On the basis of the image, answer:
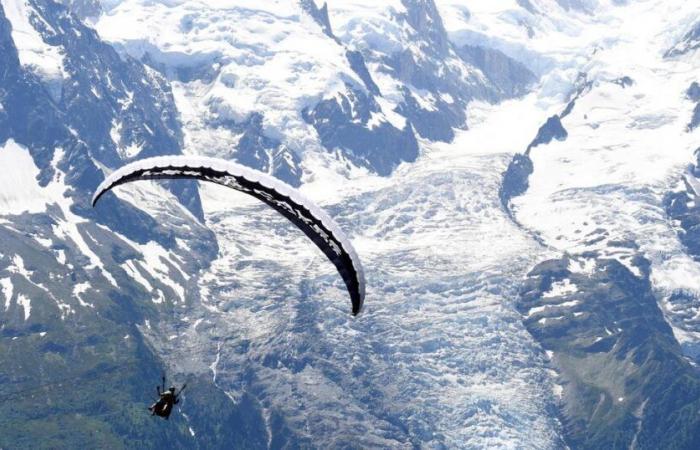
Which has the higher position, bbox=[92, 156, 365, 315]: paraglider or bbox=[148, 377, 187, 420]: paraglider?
bbox=[92, 156, 365, 315]: paraglider

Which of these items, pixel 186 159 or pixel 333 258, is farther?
pixel 333 258

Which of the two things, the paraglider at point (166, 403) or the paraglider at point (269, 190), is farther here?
the paraglider at point (269, 190)

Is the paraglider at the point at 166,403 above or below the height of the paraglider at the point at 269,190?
below

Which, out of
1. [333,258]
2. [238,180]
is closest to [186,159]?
[238,180]

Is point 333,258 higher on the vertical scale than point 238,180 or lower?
lower

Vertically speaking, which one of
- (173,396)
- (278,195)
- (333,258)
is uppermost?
(278,195)

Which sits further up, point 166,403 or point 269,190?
point 269,190

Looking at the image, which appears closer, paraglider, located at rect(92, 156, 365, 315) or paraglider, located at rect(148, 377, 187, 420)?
paraglider, located at rect(148, 377, 187, 420)

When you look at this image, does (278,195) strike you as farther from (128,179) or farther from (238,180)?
(128,179)
